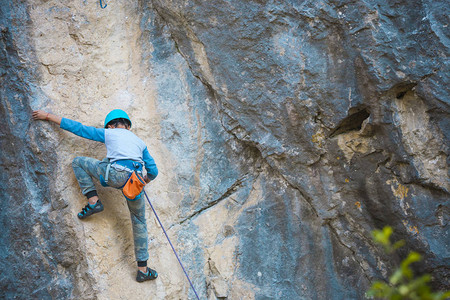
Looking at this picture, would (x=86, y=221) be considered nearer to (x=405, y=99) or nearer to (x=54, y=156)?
(x=54, y=156)

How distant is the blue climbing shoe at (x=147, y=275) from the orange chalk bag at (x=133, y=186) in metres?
0.90

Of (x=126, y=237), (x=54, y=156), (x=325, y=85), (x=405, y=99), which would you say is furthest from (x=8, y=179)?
(x=405, y=99)

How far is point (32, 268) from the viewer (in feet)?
13.4

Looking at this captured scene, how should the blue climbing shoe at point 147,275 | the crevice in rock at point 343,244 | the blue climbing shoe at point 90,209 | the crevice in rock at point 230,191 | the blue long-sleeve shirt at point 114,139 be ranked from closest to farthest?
A: the blue long-sleeve shirt at point 114,139 → the blue climbing shoe at point 90,209 → the blue climbing shoe at point 147,275 → the crevice in rock at point 343,244 → the crevice in rock at point 230,191

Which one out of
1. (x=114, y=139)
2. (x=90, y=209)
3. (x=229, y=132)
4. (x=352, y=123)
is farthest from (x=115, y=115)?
(x=352, y=123)

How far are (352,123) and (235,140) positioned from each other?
4.35ft

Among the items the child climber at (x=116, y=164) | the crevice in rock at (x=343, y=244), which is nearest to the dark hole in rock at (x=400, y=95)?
the crevice in rock at (x=343, y=244)

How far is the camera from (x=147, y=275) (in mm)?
4242

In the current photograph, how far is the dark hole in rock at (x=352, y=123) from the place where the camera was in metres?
4.28

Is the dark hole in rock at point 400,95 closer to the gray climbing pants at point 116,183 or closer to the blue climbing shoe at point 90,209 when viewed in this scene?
the gray climbing pants at point 116,183

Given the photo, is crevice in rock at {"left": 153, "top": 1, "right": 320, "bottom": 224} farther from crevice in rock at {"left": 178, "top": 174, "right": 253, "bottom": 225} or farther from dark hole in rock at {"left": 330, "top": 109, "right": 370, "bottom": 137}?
dark hole in rock at {"left": 330, "top": 109, "right": 370, "bottom": 137}

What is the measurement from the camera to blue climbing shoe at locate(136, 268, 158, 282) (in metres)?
4.23

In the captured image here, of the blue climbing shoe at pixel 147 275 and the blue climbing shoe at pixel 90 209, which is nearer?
the blue climbing shoe at pixel 90 209

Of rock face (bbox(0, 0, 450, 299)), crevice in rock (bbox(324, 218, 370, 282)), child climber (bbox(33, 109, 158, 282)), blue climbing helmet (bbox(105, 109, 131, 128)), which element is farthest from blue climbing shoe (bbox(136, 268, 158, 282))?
crevice in rock (bbox(324, 218, 370, 282))
